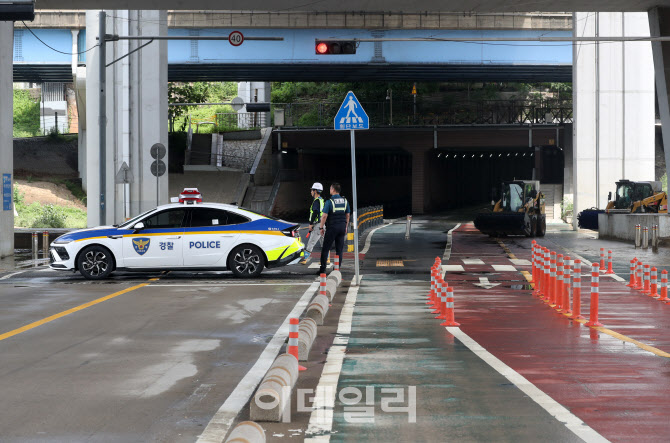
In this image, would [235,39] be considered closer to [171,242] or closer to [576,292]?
[171,242]

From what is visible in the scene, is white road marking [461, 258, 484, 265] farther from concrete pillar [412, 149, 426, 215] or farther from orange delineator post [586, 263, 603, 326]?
concrete pillar [412, 149, 426, 215]

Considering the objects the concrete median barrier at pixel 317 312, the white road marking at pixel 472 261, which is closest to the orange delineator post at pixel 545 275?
the concrete median barrier at pixel 317 312

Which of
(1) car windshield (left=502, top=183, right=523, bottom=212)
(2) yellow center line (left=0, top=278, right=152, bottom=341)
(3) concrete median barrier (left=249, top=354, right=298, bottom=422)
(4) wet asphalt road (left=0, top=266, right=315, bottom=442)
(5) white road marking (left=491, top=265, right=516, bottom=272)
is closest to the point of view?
(3) concrete median barrier (left=249, top=354, right=298, bottom=422)

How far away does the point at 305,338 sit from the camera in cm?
962

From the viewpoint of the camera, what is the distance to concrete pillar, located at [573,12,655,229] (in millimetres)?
46281

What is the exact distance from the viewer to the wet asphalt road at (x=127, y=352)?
708cm

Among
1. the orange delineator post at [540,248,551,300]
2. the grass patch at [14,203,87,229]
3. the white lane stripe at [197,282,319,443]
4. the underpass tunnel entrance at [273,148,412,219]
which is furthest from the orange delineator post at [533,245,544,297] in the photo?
the underpass tunnel entrance at [273,148,412,219]

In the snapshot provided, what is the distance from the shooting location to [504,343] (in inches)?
429

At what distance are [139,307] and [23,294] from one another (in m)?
3.24

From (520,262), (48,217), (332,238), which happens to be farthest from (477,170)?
(332,238)

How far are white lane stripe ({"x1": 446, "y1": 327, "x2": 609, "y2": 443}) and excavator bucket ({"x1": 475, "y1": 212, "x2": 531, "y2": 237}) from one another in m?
25.9

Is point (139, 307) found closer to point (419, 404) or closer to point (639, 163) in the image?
point (419, 404)

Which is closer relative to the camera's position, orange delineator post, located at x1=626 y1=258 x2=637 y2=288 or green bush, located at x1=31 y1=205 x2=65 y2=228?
orange delineator post, located at x1=626 y1=258 x2=637 y2=288

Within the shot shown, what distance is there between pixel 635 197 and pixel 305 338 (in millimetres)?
34286
